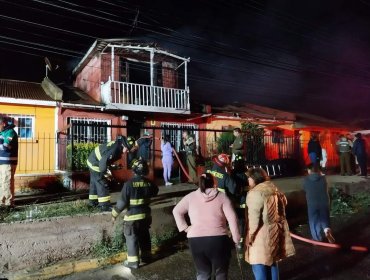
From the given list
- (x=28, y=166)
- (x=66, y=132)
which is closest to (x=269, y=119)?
(x=66, y=132)

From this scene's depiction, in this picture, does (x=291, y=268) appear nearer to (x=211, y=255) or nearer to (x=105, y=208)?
(x=211, y=255)

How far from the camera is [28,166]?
10789 millimetres

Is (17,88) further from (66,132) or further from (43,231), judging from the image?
(43,231)

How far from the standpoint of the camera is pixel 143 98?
13297 millimetres

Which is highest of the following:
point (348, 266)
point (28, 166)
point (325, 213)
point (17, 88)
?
point (17, 88)

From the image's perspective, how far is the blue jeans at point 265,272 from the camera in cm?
365

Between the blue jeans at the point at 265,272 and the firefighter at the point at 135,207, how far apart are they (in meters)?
2.02

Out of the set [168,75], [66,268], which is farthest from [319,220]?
[168,75]

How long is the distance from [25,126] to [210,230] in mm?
10096

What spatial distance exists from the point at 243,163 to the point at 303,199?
3.71 m

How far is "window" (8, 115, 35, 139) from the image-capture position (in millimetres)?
11172

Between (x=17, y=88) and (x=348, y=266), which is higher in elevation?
(x=17, y=88)

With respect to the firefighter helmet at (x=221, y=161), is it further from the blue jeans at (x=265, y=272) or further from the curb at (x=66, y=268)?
the curb at (x=66, y=268)

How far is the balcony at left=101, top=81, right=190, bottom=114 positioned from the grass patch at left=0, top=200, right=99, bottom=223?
6668 mm
